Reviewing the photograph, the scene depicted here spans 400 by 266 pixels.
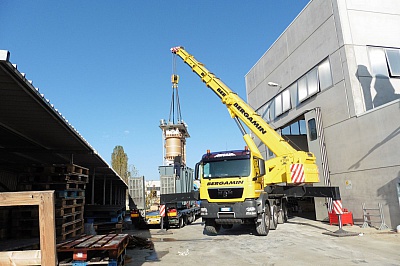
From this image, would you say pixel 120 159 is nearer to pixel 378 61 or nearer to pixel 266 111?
pixel 266 111

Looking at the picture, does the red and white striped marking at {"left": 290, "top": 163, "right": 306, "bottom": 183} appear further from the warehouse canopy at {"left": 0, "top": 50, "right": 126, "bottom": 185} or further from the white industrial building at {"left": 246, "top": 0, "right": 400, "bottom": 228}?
the warehouse canopy at {"left": 0, "top": 50, "right": 126, "bottom": 185}

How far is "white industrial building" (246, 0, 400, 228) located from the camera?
12289 mm

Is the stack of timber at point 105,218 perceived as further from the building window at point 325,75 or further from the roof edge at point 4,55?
the building window at point 325,75

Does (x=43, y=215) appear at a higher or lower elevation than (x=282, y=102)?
lower

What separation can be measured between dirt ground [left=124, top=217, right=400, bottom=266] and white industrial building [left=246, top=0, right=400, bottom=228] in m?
2.17

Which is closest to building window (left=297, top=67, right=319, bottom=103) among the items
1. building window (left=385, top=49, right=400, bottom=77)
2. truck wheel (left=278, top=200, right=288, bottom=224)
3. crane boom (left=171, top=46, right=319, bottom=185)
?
building window (left=385, top=49, right=400, bottom=77)

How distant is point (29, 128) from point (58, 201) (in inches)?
85.6

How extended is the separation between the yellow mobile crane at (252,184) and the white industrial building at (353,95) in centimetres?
215

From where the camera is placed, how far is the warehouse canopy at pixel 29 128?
529cm

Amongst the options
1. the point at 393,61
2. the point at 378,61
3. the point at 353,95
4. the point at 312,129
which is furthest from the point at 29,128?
the point at 393,61

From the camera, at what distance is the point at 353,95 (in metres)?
14.0

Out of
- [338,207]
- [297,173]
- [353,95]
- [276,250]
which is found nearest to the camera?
[276,250]

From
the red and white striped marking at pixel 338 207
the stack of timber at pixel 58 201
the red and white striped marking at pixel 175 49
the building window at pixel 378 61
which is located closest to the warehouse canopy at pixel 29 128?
the stack of timber at pixel 58 201

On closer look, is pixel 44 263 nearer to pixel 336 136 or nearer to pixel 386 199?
pixel 386 199
